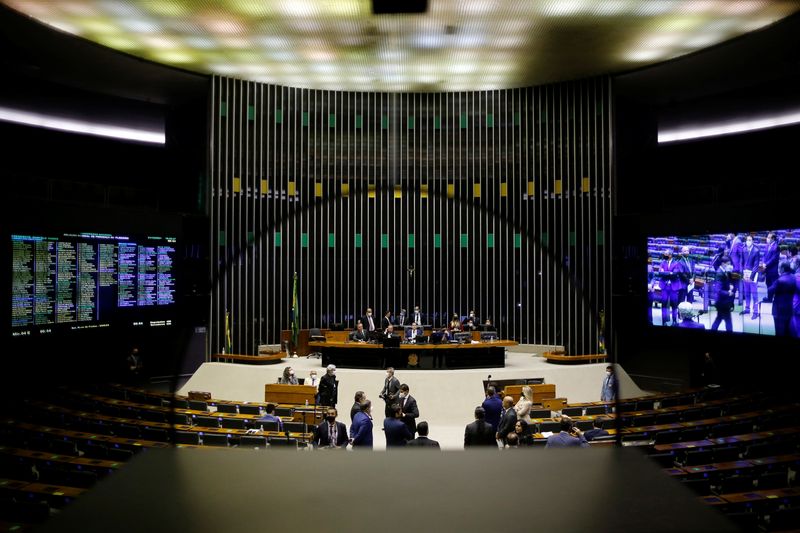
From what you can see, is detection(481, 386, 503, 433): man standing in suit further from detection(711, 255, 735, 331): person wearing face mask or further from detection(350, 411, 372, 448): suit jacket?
detection(711, 255, 735, 331): person wearing face mask

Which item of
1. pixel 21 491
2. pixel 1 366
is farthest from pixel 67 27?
pixel 21 491

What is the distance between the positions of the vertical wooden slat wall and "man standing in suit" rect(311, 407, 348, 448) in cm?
982

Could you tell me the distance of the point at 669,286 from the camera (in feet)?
47.6

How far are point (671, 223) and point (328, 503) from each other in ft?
46.7

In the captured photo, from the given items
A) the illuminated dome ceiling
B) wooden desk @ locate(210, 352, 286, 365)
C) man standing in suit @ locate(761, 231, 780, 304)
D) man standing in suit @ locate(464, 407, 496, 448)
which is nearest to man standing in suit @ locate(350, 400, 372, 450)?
man standing in suit @ locate(464, 407, 496, 448)

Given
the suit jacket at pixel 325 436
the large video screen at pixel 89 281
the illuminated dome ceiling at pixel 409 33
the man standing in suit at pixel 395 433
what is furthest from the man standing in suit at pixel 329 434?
the large video screen at pixel 89 281

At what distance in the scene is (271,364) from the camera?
1416 cm

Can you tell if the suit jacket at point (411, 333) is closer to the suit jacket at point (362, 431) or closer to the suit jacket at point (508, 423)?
the suit jacket at point (508, 423)

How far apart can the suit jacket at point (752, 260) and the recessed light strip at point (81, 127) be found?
14.8 m

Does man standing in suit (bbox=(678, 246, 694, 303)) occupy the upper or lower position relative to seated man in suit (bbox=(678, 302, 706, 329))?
upper

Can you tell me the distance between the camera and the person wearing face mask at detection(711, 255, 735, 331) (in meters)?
13.1

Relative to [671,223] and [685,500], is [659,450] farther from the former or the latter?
[671,223]

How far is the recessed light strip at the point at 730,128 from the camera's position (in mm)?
13742

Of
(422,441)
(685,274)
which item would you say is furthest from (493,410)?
(685,274)
